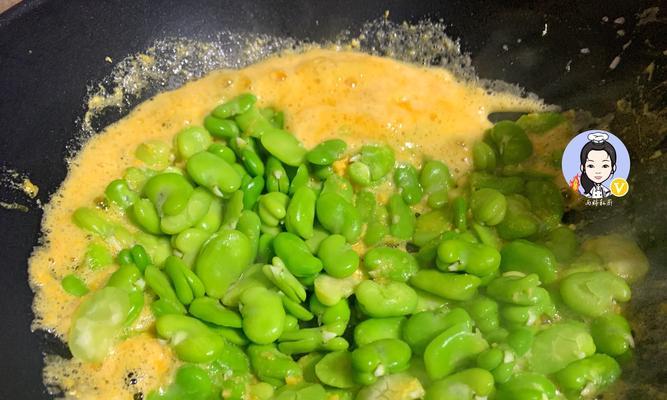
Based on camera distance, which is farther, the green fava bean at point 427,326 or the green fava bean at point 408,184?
the green fava bean at point 408,184

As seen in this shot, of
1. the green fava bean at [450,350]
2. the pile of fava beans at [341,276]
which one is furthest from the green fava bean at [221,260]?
the green fava bean at [450,350]

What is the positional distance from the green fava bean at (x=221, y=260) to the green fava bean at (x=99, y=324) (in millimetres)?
197

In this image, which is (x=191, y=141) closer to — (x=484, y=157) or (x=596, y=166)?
(x=484, y=157)

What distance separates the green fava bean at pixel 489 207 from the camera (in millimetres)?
1710

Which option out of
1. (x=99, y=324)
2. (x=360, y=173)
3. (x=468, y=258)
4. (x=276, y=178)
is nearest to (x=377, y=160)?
(x=360, y=173)

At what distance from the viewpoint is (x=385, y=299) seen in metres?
1.55

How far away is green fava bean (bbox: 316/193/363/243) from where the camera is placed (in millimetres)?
1660

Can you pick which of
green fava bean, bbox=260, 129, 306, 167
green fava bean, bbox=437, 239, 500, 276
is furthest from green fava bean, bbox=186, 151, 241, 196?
green fava bean, bbox=437, 239, 500, 276

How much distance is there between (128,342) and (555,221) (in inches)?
47.0

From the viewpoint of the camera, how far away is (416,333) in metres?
1.53

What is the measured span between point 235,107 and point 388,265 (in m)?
0.65

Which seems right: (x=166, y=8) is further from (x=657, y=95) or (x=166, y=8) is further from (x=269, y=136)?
(x=657, y=95)

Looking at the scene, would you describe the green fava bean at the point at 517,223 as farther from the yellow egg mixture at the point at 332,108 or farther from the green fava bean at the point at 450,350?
the green fava bean at the point at 450,350

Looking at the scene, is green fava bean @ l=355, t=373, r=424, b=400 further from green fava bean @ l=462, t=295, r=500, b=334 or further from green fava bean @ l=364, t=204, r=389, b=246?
green fava bean @ l=364, t=204, r=389, b=246
